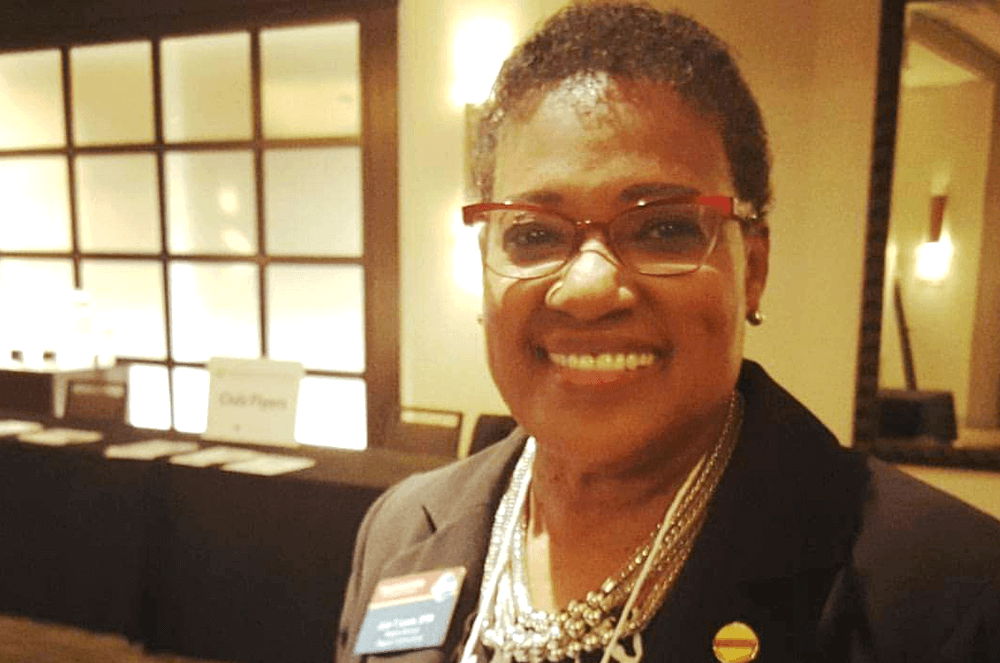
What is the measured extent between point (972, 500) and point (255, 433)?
9.08ft

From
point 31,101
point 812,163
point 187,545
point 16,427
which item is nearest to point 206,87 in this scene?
point 31,101

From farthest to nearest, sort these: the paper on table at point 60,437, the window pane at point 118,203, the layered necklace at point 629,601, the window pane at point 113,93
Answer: the window pane at point 118,203, the window pane at point 113,93, the paper on table at point 60,437, the layered necklace at point 629,601

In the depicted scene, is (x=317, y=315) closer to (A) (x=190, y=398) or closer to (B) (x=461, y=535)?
(A) (x=190, y=398)

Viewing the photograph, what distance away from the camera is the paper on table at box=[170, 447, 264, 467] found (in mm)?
2674

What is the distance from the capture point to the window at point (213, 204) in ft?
12.2

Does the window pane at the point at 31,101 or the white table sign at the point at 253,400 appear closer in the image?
the white table sign at the point at 253,400

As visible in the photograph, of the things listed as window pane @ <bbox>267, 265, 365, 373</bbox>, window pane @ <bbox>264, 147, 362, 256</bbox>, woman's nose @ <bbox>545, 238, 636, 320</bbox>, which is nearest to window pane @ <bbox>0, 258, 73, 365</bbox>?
window pane @ <bbox>267, 265, 365, 373</bbox>

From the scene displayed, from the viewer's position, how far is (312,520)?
2496mm

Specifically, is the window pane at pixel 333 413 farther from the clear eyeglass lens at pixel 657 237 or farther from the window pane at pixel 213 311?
the clear eyeglass lens at pixel 657 237

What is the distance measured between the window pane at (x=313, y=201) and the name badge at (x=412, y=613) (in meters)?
2.98

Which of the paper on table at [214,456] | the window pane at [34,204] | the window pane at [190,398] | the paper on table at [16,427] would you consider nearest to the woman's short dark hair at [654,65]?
the paper on table at [214,456]

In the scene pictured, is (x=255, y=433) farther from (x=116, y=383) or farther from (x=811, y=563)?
(x=811, y=563)

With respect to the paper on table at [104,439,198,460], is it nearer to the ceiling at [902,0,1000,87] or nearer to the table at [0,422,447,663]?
the table at [0,422,447,663]

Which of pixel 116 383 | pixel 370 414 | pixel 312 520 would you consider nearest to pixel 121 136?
pixel 116 383
